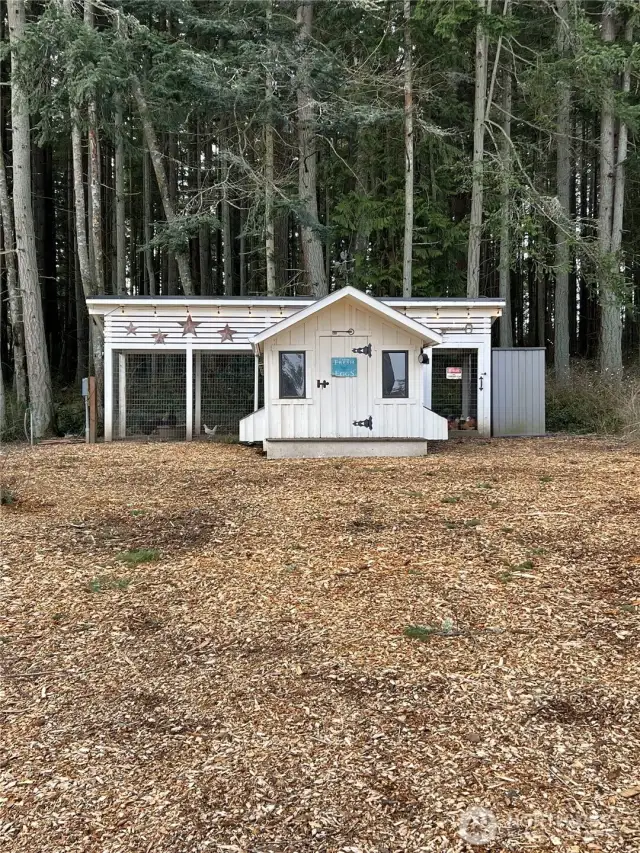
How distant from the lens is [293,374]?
33.8 ft

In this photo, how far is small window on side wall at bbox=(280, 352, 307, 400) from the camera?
405 inches

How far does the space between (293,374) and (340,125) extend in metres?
8.58

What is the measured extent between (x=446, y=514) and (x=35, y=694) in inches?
146

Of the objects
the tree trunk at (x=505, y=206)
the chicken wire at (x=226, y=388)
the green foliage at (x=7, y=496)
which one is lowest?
the green foliage at (x=7, y=496)

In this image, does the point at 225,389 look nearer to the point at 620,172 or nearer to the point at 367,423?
the point at 367,423

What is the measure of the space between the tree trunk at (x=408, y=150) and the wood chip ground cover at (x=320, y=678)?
1147cm

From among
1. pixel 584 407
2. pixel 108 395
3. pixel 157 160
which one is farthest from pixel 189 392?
pixel 584 407

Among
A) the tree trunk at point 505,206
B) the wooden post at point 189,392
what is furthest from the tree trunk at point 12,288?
the tree trunk at point 505,206

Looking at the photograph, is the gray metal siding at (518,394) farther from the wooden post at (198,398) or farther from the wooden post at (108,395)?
the wooden post at (108,395)

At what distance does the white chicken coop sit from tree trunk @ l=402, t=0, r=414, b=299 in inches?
134

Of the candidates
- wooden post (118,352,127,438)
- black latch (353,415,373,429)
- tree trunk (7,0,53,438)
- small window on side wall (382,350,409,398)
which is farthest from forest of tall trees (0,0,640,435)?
black latch (353,415,373,429)

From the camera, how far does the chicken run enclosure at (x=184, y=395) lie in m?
13.6

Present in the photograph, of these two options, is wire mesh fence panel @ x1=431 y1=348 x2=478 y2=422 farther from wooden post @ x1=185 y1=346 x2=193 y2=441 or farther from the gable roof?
wooden post @ x1=185 y1=346 x2=193 y2=441

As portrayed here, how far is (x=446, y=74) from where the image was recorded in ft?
53.9
